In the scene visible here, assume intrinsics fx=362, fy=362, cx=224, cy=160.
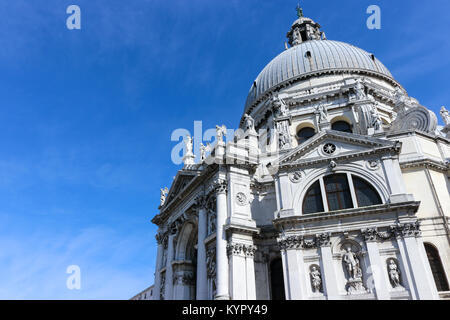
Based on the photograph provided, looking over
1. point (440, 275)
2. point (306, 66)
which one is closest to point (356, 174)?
point (440, 275)

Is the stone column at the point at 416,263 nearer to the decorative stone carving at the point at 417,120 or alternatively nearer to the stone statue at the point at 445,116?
the decorative stone carving at the point at 417,120

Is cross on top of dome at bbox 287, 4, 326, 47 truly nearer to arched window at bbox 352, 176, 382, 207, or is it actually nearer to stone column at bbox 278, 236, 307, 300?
arched window at bbox 352, 176, 382, 207

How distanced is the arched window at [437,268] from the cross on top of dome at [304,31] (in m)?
33.7

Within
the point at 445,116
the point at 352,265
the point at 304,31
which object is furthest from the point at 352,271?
the point at 304,31

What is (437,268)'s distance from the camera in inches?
830

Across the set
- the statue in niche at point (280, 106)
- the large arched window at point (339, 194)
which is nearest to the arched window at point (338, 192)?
the large arched window at point (339, 194)

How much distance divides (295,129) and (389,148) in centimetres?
1235

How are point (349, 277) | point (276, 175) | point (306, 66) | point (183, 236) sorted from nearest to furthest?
point (349, 277) < point (276, 175) < point (183, 236) < point (306, 66)

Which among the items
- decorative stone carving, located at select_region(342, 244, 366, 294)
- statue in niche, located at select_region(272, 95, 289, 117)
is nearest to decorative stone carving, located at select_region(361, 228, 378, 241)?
decorative stone carving, located at select_region(342, 244, 366, 294)

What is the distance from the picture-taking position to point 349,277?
63.3ft

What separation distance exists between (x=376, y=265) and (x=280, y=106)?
1830 cm

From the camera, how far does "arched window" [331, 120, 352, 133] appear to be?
1259 inches
